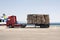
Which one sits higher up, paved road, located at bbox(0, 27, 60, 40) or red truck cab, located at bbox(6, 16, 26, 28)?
red truck cab, located at bbox(6, 16, 26, 28)

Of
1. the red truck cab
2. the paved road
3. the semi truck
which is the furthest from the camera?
the semi truck

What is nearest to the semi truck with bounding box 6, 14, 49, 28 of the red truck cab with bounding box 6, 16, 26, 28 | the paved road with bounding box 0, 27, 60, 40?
the red truck cab with bounding box 6, 16, 26, 28

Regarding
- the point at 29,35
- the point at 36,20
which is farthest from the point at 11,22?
the point at 29,35

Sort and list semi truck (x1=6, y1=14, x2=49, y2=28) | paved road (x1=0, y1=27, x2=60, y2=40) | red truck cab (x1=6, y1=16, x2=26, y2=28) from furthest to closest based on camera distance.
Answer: semi truck (x1=6, y1=14, x2=49, y2=28), red truck cab (x1=6, y1=16, x2=26, y2=28), paved road (x1=0, y1=27, x2=60, y2=40)

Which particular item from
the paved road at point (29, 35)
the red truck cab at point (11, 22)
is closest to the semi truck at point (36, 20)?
the red truck cab at point (11, 22)

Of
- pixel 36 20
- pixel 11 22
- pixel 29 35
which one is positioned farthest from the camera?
pixel 36 20

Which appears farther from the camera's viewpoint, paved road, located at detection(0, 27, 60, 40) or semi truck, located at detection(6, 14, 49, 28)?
semi truck, located at detection(6, 14, 49, 28)

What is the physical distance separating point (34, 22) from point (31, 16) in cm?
157

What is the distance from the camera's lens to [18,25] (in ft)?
146

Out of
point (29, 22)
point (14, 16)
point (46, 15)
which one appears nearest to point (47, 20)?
point (46, 15)

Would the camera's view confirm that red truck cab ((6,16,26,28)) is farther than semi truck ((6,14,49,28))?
No

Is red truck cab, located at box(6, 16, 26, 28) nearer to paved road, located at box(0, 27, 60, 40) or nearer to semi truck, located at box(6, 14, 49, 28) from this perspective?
semi truck, located at box(6, 14, 49, 28)

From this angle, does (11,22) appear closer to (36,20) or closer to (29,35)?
(36,20)

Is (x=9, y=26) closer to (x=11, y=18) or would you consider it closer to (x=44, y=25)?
(x=11, y=18)
